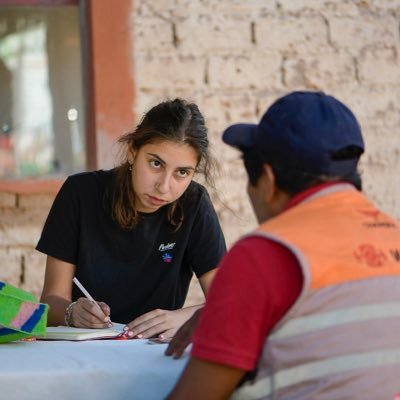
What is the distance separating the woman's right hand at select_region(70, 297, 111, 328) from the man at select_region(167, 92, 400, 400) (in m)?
0.87

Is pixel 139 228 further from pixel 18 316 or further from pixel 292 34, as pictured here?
pixel 292 34

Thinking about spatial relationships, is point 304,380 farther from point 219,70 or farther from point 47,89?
point 47,89

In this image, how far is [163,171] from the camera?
117 inches

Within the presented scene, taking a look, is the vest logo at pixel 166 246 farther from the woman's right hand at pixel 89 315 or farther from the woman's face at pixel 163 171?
the woman's right hand at pixel 89 315

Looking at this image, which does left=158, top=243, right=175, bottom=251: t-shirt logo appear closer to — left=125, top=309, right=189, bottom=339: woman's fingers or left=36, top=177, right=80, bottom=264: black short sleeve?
left=36, top=177, right=80, bottom=264: black short sleeve

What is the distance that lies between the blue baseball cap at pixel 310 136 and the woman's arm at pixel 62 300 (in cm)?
98

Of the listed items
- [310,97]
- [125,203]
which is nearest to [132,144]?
[125,203]

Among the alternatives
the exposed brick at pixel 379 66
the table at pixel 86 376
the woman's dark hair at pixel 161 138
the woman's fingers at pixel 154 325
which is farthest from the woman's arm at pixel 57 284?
the exposed brick at pixel 379 66

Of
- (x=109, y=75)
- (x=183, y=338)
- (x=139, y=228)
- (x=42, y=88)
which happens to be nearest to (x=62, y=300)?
(x=139, y=228)

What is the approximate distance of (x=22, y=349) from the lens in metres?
2.24

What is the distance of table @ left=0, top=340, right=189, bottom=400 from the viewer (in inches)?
78.7

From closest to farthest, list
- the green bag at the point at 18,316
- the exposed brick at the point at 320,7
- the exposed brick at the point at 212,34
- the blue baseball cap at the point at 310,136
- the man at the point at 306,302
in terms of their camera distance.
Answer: the man at the point at 306,302, the blue baseball cap at the point at 310,136, the green bag at the point at 18,316, the exposed brick at the point at 212,34, the exposed brick at the point at 320,7

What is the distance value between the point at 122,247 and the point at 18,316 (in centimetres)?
88

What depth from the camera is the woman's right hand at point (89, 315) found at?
2611mm
